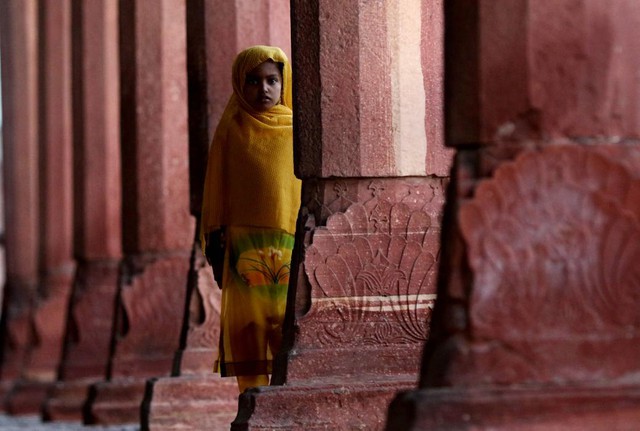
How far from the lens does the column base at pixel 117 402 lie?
13.5m

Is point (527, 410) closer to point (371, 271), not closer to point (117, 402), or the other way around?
point (371, 271)

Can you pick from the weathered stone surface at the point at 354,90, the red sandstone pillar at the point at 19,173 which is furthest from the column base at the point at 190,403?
the red sandstone pillar at the point at 19,173

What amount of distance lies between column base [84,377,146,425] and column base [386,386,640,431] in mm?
9031

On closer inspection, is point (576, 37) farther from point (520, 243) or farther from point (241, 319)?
point (241, 319)

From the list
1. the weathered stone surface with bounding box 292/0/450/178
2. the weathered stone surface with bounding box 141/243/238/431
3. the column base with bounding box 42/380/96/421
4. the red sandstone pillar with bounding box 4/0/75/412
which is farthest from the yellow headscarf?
the red sandstone pillar with bounding box 4/0/75/412

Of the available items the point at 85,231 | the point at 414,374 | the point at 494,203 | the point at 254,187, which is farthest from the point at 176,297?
the point at 494,203

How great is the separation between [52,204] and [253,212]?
9899mm

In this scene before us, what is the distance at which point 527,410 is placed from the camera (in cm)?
455

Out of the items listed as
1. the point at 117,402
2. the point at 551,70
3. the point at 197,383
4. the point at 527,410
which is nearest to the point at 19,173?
the point at 117,402

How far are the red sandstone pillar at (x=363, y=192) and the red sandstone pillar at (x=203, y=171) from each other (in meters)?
2.68

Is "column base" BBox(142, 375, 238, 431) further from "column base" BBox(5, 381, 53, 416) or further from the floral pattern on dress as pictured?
"column base" BBox(5, 381, 53, 416)

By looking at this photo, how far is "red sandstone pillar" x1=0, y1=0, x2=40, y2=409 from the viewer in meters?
19.3

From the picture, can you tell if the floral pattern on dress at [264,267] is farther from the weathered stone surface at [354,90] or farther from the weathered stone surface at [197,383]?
the weathered stone surface at [197,383]

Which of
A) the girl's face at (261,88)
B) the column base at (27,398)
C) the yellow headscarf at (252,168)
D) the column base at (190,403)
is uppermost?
the girl's face at (261,88)
